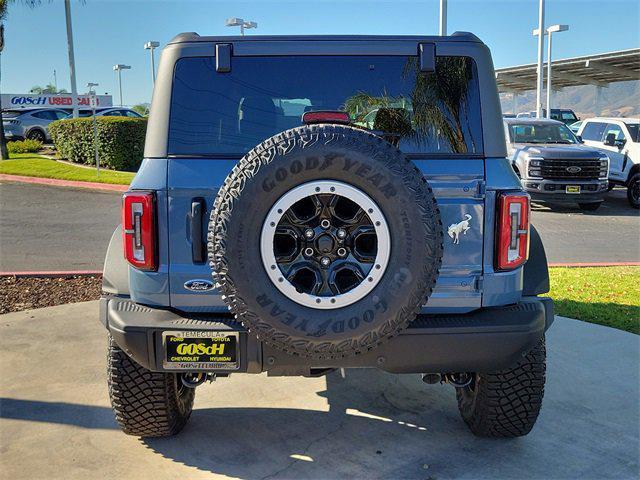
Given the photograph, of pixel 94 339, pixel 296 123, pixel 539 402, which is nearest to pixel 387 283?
pixel 296 123

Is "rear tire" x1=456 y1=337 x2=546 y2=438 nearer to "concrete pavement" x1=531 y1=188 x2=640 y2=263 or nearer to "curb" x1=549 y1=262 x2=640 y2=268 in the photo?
"curb" x1=549 y1=262 x2=640 y2=268

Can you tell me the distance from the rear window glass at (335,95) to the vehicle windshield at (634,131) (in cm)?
1351

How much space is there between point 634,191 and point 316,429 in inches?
518

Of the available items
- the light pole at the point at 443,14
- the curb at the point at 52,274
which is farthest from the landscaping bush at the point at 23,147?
the curb at the point at 52,274

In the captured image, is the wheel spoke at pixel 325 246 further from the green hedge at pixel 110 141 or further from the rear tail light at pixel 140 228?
the green hedge at pixel 110 141

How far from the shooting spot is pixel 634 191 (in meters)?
14.7

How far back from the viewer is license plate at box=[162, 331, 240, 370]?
297cm

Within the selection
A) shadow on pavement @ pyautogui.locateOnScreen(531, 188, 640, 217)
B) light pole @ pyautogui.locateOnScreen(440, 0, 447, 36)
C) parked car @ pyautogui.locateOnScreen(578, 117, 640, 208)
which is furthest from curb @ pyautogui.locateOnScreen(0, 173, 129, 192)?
parked car @ pyautogui.locateOnScreen(578, 117, 640, 208)

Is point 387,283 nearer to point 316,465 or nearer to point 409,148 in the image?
point 409,148

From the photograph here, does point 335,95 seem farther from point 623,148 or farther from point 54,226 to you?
point 623,148

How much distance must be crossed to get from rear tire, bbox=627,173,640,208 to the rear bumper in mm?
13005

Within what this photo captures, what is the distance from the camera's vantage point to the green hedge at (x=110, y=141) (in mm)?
18469

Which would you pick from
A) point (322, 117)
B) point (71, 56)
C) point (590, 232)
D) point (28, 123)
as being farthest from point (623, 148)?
point (28, 123)

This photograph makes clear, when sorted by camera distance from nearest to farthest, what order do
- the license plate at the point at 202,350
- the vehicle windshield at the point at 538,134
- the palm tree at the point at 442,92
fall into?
the license plate at the point at 202,350 < the palm tree at the point at 442,92 < the vehicle windshield at the point at 538,134
